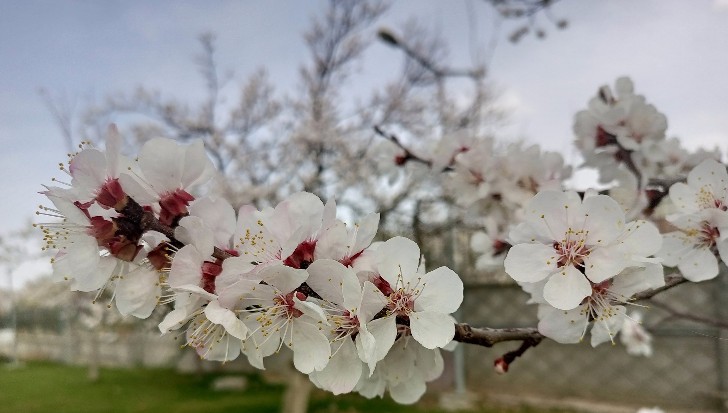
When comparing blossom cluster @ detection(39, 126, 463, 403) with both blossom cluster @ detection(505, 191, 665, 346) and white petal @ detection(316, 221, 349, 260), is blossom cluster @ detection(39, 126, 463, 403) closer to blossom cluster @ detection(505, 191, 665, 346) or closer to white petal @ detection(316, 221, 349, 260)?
white petal @ detection(316, 221, 349, 260)

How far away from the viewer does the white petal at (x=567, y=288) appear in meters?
0.82

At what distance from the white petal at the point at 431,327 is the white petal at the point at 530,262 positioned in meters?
0.14

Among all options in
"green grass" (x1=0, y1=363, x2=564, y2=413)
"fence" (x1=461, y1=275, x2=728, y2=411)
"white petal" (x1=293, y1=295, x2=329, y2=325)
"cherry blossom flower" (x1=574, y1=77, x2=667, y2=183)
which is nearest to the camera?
"white petal" (x1=293, y1=295, x2=329, y2=325)

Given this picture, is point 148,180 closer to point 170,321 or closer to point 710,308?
point 170,321

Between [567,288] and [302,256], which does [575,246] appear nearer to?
[567,288]

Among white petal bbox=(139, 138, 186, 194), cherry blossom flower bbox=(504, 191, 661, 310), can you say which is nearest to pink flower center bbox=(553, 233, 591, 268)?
cherry blossom flower bbox=(504, 191, 661, 310)

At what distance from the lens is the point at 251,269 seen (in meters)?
0.75

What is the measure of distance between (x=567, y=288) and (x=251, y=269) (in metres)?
0.46

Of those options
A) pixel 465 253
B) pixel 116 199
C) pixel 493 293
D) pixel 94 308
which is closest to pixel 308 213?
pixel 116 199

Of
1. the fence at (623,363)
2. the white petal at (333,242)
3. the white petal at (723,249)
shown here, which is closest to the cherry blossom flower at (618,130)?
the white petal at (723,249)

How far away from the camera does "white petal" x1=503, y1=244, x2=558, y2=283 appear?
2.77 feet

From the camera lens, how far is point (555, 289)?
0.84 metres

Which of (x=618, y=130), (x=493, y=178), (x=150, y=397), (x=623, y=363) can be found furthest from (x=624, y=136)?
(x=150, y=397)

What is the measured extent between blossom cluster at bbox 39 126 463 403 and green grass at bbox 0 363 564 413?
506cm
